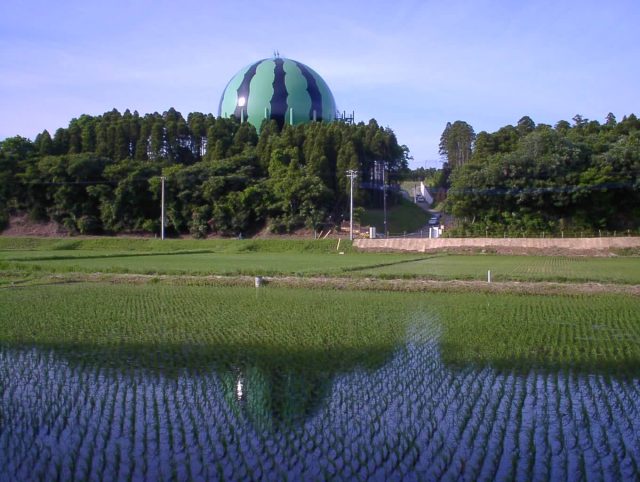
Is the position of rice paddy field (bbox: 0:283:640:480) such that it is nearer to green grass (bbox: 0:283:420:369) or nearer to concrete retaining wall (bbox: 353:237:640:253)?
green grass (bbox: 0:283:420:369)

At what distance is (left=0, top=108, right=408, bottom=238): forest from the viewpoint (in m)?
39.8

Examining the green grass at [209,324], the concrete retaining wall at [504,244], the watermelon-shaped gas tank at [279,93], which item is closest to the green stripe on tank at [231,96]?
the watermelon-shaped gas tank at [279,93]

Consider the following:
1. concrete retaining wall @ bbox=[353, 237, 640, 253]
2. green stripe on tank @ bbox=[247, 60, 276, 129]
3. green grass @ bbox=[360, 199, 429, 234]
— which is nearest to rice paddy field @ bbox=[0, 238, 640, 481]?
concrete retaining wall @ bbox=[353, 237, 640, 253]

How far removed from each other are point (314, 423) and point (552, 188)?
109 ft

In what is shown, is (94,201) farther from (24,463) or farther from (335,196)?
(24,463)

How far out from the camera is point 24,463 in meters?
4.69

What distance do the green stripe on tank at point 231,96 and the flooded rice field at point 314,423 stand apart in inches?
1707

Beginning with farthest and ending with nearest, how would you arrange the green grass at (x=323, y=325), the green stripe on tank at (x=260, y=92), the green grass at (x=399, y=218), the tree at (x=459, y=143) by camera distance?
the tree at (x=459, y=143) → the green stripe on tank at (x=260, y=92) → the green grass at (x=399, y=218) → the green grass at (x=323, y=325)

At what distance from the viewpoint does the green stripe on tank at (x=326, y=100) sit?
4884cm

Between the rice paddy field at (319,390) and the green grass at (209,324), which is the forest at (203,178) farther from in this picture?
the rice paddy field at (319,390)

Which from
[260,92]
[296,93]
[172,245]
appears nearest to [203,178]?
[172,245]

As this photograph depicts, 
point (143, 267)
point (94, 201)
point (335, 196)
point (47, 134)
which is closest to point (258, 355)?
point (143, 267)

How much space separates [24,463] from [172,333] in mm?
5647

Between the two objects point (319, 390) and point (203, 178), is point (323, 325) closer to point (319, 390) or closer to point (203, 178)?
point (319, 390)
